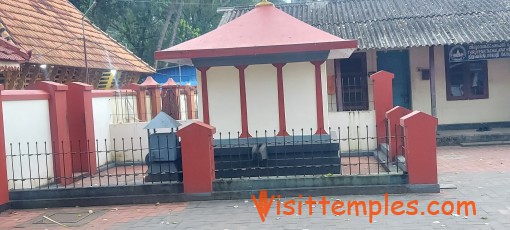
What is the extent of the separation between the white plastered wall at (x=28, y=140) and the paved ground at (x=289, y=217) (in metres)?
0.91

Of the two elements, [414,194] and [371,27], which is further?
[371,27]

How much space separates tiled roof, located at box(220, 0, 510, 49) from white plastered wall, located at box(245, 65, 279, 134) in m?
4.97

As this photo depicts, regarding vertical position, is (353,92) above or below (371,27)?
below

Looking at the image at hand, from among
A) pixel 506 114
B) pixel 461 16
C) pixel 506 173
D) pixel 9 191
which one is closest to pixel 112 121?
pixel 9 191

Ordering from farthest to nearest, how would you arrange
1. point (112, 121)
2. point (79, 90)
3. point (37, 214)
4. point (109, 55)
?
point (109, 55)
point (112, 121)
point (79, 90)
point (37, 214)

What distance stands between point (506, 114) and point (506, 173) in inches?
263

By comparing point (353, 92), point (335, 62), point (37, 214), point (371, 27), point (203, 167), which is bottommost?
point (37, 214)

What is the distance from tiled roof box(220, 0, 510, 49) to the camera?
13844mm

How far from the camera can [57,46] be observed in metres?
14.5

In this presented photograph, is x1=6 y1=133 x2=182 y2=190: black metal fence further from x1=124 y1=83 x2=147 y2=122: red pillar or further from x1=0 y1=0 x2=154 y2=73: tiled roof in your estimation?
x1=124 y1=83 x2=147 y2=122: red pillar

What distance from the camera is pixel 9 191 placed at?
27.4 feet

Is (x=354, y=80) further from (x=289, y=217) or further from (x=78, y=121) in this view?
(x=289, y=217)

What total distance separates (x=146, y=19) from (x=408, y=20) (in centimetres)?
1888

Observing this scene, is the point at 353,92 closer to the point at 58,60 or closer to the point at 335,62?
the point at 335,62
